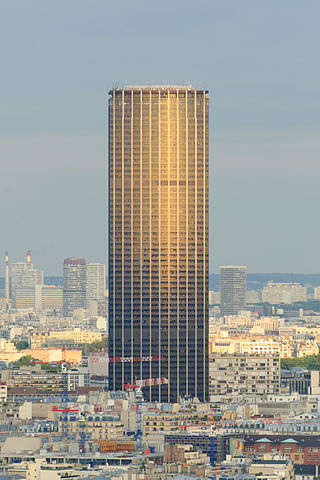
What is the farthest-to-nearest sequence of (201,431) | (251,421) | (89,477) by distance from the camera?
(251,421) → (201,431) → (89,477)

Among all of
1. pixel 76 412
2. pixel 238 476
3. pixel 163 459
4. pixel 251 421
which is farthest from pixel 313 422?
pixel 238 476

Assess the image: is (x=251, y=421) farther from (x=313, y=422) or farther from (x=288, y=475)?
(x=288, y=475)

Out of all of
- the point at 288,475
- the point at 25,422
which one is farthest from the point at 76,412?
the point at 288,475

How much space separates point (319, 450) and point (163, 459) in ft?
40.9

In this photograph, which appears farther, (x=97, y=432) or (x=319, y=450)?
(x=97, y=432)

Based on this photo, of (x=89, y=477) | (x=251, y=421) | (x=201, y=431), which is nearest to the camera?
(x=89, y=477)

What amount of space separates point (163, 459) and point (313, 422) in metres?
32.9

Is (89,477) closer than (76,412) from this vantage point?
Yes

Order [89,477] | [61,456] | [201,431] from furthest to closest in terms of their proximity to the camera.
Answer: [201,431]
[61,456]
[89,477]

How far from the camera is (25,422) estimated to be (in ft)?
650

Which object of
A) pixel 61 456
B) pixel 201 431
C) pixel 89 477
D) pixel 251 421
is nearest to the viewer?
pixel 89 477

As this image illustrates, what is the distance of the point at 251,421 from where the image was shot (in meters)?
194

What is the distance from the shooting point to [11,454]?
16775cm

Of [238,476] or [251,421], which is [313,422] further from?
[238,476]
